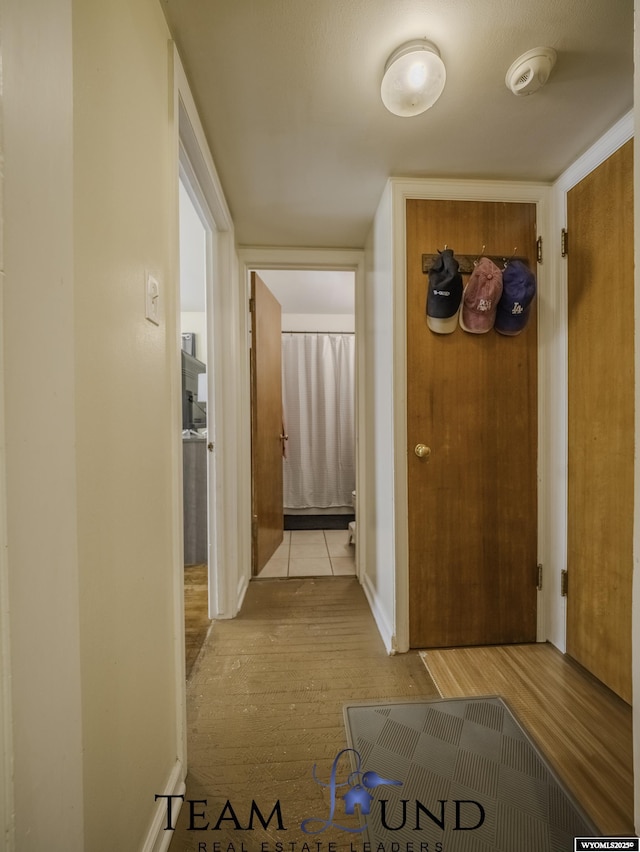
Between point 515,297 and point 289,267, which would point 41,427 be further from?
point 289,267

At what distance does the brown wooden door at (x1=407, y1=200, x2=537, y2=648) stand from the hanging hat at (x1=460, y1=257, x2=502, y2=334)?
0.06m

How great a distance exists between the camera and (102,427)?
2.19 ft

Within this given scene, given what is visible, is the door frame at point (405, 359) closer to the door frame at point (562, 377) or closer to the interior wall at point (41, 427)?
the door frame at point (562, 377)

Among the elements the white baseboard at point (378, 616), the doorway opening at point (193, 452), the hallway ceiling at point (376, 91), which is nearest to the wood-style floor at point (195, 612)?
the doorway opening at point (193, 452)

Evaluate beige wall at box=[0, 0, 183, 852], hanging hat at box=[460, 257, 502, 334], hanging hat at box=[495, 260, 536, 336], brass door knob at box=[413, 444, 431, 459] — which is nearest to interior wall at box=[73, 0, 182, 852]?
beige wall at box=[0, 0, 183, 852]

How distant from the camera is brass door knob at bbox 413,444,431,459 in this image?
1.61 meters

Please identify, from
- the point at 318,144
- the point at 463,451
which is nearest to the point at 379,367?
the point at 463,451

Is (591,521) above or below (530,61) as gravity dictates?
below

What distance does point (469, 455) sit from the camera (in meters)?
1.65

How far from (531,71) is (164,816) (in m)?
2.38

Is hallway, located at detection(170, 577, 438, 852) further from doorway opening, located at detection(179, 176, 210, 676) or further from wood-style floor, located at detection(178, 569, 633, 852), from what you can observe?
doorway opening, located at detection(179, 176, 210, 676)

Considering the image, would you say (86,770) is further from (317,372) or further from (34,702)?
(317,372)

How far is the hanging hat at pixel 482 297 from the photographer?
151cm

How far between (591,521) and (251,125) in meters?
2.12
